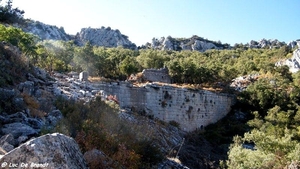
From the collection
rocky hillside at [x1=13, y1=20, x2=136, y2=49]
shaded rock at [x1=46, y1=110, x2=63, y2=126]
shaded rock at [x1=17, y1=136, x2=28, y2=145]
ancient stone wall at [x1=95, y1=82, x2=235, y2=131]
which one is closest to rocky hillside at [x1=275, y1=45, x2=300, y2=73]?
ancient stone wall at [x1=95, y1=82, x2=235, y2=131]

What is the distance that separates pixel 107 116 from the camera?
816 cm

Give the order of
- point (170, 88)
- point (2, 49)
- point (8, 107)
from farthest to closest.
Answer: point (170, 88) < point (2, 49) < point (8, 107)

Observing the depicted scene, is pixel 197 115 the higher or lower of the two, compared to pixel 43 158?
lower

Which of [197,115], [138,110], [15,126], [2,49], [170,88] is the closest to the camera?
[15,126]

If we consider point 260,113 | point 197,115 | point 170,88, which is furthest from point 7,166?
point 260,113

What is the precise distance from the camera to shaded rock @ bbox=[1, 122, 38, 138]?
17.8 feet

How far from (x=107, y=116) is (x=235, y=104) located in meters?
21.0

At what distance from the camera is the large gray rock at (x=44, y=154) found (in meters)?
3.29

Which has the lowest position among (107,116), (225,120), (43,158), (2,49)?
(225,120)

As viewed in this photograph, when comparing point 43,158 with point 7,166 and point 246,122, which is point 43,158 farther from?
point 246,122

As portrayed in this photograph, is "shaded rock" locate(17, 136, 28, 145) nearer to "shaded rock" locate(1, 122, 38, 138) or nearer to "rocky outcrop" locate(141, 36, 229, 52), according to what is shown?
"shaded rock" locate(1, 122, 38, 138)

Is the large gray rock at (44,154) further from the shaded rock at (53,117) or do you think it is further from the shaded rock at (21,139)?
the shaded rock at (53,117)

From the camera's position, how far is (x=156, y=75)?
26.3 metres

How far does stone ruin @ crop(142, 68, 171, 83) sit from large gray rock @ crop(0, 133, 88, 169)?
21.5 m
